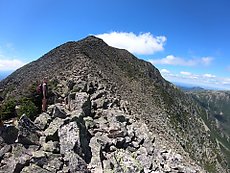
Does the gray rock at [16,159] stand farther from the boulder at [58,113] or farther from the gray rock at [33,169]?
the boulder at [58,113]

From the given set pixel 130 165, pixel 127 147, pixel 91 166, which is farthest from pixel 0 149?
pixel 127 147

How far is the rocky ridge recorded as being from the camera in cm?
1884

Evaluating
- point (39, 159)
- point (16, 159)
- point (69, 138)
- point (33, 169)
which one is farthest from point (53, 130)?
point (33, 169)

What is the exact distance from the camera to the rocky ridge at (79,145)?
742 inches

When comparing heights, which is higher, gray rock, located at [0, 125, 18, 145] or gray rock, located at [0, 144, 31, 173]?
gray rock, located at [0, 125, 18, 145]

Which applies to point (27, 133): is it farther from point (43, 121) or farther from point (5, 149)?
point (43, 121)

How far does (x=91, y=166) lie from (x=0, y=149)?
6.39 meters

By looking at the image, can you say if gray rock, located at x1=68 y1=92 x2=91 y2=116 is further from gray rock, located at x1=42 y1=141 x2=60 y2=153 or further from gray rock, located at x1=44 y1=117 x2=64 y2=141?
gray rock, located at x1=42 y1=141 x2=60 y2=153

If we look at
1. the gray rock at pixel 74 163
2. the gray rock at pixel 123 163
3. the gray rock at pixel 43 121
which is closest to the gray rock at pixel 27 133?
the gray rock at pixel 43 121

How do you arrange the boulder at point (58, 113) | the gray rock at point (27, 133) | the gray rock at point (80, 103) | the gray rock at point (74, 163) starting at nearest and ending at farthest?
the gray rock at point (74, 163) < the gray rock at point (27, 133) < the boulder at point (58, 113) < the gray rock at point (80, 103)

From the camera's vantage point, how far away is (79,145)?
2150cm

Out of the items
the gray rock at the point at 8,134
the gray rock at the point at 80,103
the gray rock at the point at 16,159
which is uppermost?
the gray rock at the point at 80,103

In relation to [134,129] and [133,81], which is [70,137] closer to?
[134,129]

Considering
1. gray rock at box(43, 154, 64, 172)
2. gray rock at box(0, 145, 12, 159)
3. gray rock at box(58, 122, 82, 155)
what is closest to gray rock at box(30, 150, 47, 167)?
gray rock at box(43, 154, 64, 172)
